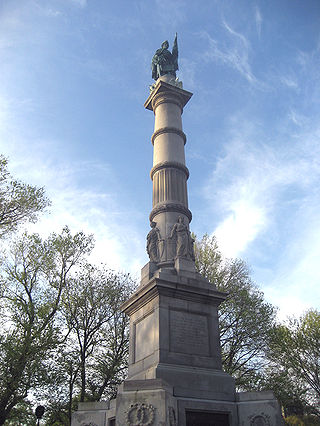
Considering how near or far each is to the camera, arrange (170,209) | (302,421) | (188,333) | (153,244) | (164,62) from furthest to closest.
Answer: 1. (302,421)
2. (164,62)
3. (170,209)
4. (153,244)
5. (188,333)

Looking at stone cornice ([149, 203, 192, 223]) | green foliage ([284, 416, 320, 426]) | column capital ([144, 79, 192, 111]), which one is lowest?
green foliage ([284, 416, 320, 426])

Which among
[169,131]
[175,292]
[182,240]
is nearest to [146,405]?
[175,292]

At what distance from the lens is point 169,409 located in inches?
317

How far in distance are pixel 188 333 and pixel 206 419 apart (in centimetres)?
234

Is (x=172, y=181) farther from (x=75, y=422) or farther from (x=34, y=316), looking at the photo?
(x=34, y=316)

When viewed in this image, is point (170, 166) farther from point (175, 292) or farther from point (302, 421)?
point (302, 421)

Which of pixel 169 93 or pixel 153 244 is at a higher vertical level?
pixel 169 93

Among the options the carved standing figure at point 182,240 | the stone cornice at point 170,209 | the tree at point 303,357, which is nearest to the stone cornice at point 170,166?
the stone cornice at point 170,209

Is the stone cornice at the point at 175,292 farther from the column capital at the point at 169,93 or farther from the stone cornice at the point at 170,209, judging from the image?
the column capital at the point at 169,93

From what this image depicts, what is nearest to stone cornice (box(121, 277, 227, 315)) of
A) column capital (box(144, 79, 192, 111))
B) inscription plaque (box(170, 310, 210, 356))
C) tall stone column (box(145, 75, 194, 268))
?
inscription plaque (box(170, 310, 210, 356))

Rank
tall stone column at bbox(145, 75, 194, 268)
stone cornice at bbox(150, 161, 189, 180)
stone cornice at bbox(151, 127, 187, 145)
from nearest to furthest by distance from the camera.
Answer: tall stone column at bbox(145, 75, 194, 268), stone cornice at bbox(150, 161, 189, 180), stone cornice at bbox(151, 127, 187, 145)

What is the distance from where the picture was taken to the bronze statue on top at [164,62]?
63.3ft

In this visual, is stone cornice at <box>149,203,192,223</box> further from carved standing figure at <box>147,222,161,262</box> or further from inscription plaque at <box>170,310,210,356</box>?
inscription plaque at <box>170,310,210,356</box>

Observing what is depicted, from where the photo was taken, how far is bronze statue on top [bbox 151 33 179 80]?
1930cm
